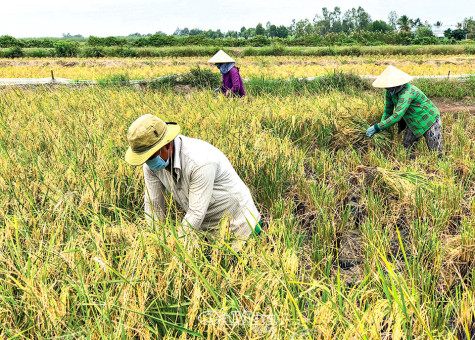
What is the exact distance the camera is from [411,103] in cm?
388

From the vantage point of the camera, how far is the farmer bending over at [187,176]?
1.80m

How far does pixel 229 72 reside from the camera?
552 cm

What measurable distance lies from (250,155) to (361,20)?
88788 millimetres

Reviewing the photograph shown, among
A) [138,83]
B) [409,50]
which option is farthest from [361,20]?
[138,83]

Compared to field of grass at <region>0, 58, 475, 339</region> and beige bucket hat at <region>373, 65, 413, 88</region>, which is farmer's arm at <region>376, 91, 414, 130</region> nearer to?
beige bucket hat at <region>373, 65, 413, 88</region>

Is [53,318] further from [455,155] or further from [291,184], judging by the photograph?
[455,155]

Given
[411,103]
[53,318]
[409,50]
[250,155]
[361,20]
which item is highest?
[361,20]

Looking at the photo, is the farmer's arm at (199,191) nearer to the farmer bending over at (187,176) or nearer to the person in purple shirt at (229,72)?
the farmer bending over at (187,176)

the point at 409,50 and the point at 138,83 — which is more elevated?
the point at 409,50

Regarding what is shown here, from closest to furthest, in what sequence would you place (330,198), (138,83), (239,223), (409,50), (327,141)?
(239,223)
(330,198)
(327,141)
(138,83)
(409,50)

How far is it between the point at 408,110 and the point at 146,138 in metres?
3.27

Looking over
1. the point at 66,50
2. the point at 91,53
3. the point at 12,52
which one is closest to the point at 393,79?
the point at 91,53

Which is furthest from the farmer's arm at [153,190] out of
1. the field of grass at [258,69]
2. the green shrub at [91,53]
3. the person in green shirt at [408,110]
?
the green shrub at [91,53]

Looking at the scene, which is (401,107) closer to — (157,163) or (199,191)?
(199,191)
